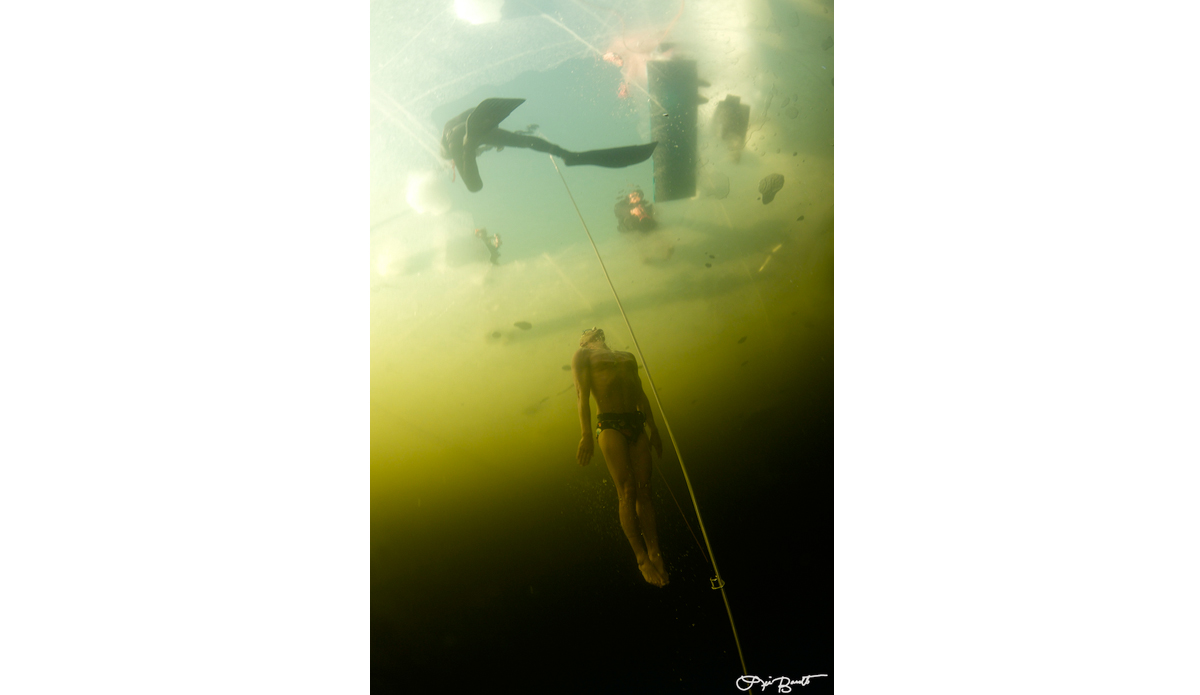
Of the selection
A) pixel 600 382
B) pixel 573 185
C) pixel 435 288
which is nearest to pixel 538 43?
pixel 573 185

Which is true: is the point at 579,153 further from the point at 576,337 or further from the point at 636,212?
the point at 576,337

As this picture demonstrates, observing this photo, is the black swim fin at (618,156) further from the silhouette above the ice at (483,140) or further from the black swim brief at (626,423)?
the black swim brief at (626,423)

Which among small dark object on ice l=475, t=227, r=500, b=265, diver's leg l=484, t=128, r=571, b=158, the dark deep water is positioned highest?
diver's leg l=484, t=128, r=571, b=158

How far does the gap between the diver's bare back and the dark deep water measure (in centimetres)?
16

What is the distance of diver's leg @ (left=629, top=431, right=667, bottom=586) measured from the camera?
1.80 m

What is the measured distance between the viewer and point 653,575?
70.8 inches

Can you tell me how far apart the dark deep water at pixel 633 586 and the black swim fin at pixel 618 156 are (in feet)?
2.62

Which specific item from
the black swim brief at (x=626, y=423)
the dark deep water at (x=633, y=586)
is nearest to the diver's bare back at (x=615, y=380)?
the black swim brief at (x=626, y=423)

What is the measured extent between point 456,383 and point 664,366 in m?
0.63

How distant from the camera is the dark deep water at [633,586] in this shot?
5.90ft

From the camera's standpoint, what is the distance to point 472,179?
72.9 inches

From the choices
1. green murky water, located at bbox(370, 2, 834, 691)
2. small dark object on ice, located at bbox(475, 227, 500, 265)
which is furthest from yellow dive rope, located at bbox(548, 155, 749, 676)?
small dark object on ice, located at bbox(475, 227, 500, 265)

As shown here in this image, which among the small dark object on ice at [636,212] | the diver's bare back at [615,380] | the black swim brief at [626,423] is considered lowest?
the black swim brief at [626,423]

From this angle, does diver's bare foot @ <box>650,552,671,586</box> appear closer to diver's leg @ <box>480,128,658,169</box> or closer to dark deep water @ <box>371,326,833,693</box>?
dark deep water @ <box>371,326,833,693</box>
